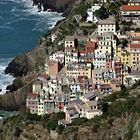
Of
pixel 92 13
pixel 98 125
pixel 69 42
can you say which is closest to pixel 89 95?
pixel 98 125

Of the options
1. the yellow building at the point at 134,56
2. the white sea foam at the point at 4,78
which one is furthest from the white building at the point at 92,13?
the yellow building at the point at 134,56

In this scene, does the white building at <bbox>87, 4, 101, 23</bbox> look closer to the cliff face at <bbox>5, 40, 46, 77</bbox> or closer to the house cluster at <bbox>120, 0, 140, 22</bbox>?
the house cluster at <bbox>120, 0, 140, 22</bbox>

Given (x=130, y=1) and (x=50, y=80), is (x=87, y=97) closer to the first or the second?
(x=50, y=80)

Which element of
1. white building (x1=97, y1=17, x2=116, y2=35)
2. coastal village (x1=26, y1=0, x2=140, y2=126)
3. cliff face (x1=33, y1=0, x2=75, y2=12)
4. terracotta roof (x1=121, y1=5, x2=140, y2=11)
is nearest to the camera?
coastal village (x1=26, y1=0, x2=140, y2=126)

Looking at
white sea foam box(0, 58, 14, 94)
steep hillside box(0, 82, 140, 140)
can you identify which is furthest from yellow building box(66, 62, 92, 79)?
white sea foam box(0, 58, 14, 94)

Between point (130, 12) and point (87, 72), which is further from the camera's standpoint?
point (130, 12)

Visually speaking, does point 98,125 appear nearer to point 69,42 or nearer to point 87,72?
point 87,72
